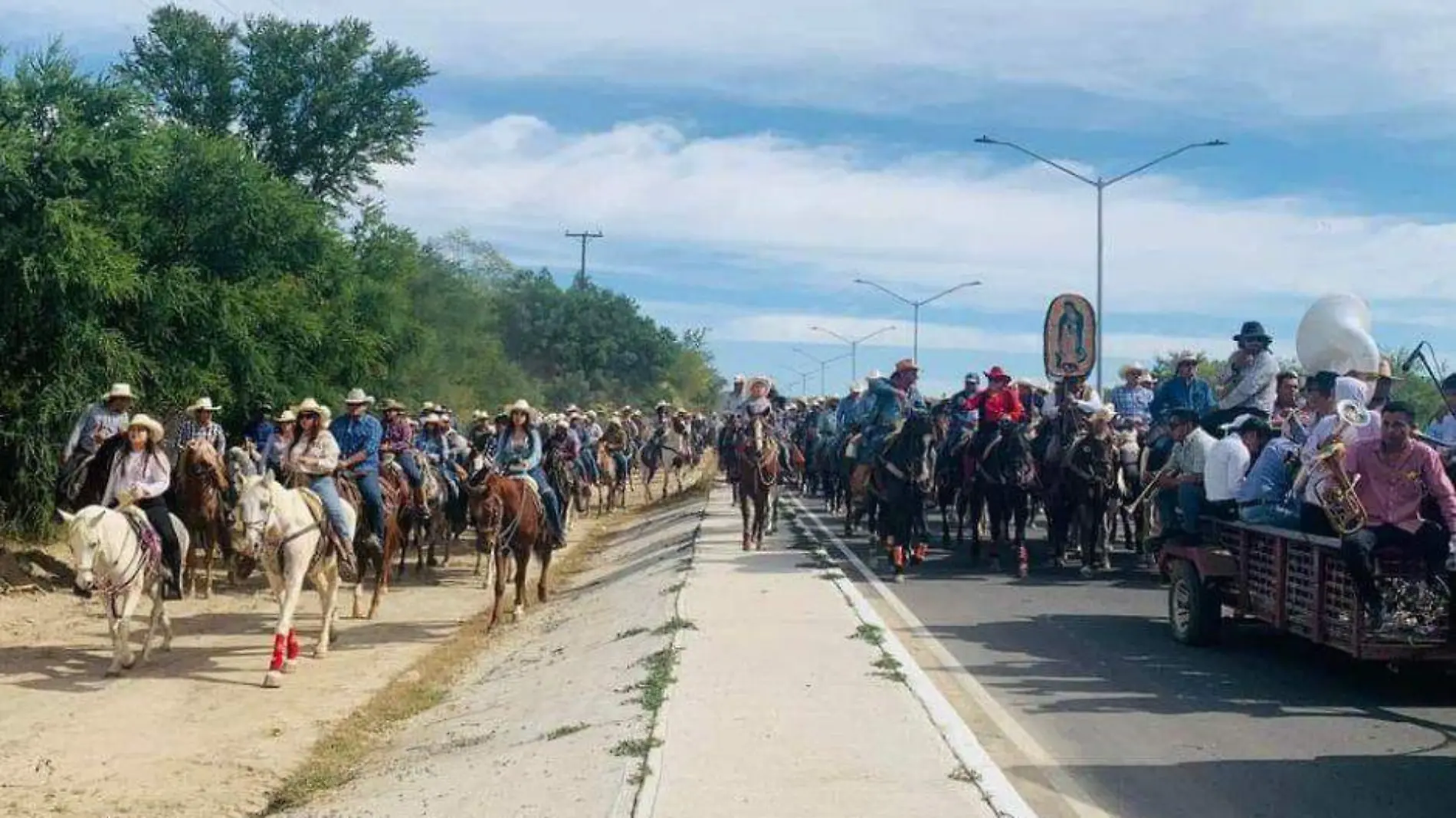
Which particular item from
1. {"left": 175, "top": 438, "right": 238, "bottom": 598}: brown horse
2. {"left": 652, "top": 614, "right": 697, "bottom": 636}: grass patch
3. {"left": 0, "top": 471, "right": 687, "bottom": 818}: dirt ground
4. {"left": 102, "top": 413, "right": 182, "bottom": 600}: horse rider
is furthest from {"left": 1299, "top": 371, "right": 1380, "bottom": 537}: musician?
{"left": 175, "top": 438, "right": 238, "bottom": 598}: brown horse

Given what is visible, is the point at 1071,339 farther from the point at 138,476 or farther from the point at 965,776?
the point at 965,776

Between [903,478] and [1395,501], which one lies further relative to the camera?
[903,478]

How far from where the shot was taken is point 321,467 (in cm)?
1487

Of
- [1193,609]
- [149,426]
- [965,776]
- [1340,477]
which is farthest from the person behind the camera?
[149,426]

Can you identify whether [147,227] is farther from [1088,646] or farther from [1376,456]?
[1376,456]

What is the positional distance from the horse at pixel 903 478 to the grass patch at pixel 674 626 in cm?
536

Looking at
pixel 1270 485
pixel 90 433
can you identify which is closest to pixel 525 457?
pixel 90 433

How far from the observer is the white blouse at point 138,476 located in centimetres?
1390

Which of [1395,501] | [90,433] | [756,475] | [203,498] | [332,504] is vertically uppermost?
[90,433]

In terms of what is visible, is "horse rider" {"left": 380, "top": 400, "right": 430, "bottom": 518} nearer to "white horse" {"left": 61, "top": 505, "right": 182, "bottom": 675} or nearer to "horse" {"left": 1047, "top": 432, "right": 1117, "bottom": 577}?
"white horse" {"left": 61, "top": 505, "right": 182, "bottom": 675}

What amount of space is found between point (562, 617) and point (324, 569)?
3627 millimetres

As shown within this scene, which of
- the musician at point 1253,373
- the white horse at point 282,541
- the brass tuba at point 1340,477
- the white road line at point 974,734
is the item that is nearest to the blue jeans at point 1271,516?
the brass tuba at point 1340,477

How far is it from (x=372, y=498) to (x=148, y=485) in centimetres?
329

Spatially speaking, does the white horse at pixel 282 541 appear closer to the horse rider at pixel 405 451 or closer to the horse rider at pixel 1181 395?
the horse rider at pixel 405 451
